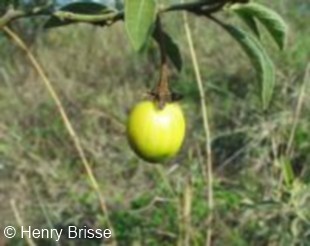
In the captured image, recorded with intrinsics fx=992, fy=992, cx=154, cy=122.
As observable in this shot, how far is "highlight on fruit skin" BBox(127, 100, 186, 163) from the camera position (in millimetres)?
707

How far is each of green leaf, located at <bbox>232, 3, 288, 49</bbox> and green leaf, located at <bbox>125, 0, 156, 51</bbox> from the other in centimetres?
9

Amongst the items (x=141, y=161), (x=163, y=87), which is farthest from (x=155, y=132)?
(x=141, y=161)

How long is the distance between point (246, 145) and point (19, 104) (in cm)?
149

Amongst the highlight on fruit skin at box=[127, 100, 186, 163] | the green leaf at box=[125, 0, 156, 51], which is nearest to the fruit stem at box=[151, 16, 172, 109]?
the highlight on fruit skin at box=[127, 100, 186, 163]

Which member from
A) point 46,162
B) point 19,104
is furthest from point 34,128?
point 46,162

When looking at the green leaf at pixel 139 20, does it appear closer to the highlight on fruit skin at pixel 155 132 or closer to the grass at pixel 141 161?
the highlight on fruit skin at pixel 155 132

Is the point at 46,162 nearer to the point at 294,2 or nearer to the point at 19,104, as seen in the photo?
the point at 19,104

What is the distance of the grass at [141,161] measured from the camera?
2367mm

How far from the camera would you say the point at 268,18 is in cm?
68

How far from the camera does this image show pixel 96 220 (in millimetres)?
2852

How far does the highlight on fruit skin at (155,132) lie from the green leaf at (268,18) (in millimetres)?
99

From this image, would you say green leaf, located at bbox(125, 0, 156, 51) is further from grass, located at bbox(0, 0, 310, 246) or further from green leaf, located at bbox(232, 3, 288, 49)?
grass, located at bbox(0, 0, 310, 246)

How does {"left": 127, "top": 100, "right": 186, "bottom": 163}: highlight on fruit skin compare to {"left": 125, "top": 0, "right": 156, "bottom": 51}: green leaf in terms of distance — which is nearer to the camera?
{"left": 125, "top": 0, "right": 156, "bottom": 51}: green leaf

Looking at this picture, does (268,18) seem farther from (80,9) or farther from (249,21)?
(80,9)
